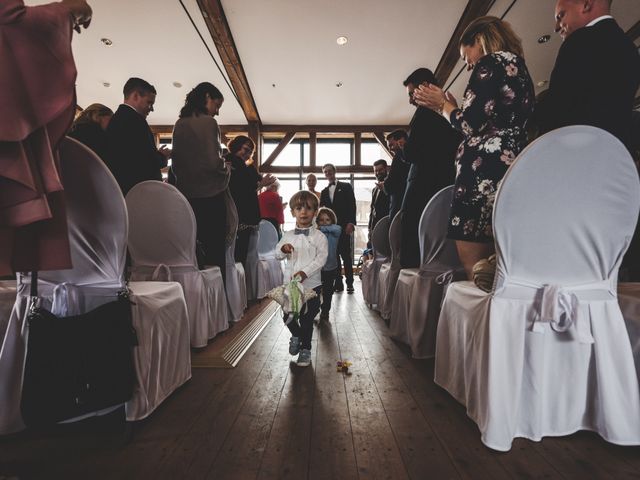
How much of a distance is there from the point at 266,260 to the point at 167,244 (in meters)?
2.12

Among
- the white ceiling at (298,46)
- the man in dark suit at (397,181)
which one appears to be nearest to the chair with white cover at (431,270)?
the man in dark suit at (397,181)

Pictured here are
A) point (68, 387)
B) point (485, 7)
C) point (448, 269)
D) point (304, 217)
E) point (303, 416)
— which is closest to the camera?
point (68, 387)

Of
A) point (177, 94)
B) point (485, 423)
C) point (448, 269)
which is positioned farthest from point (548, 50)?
point (177, 94)

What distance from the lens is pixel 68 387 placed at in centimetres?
92

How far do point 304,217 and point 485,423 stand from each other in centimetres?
129

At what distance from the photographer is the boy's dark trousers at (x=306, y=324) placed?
5.84ft

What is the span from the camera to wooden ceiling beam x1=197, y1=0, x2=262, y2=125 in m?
4.29

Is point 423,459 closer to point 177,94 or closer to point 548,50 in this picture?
point 548,50

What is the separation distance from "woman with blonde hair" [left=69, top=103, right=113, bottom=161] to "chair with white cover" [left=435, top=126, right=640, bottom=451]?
1.94 m

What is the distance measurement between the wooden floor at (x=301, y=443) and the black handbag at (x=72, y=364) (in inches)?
6.1

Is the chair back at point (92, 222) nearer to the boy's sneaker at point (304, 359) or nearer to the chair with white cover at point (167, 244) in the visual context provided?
the chair with white cover at point (167, 244)

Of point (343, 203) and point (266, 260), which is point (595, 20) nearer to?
point (343, 203)

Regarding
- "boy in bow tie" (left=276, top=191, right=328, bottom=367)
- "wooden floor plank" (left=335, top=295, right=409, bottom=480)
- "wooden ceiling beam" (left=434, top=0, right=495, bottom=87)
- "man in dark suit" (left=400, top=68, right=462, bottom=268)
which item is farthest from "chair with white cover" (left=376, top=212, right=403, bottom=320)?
"wooden ceiling beam" (left=434, top=0, right=495, bottom=87)

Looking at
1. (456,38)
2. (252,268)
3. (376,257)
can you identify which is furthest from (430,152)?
(456,38)
